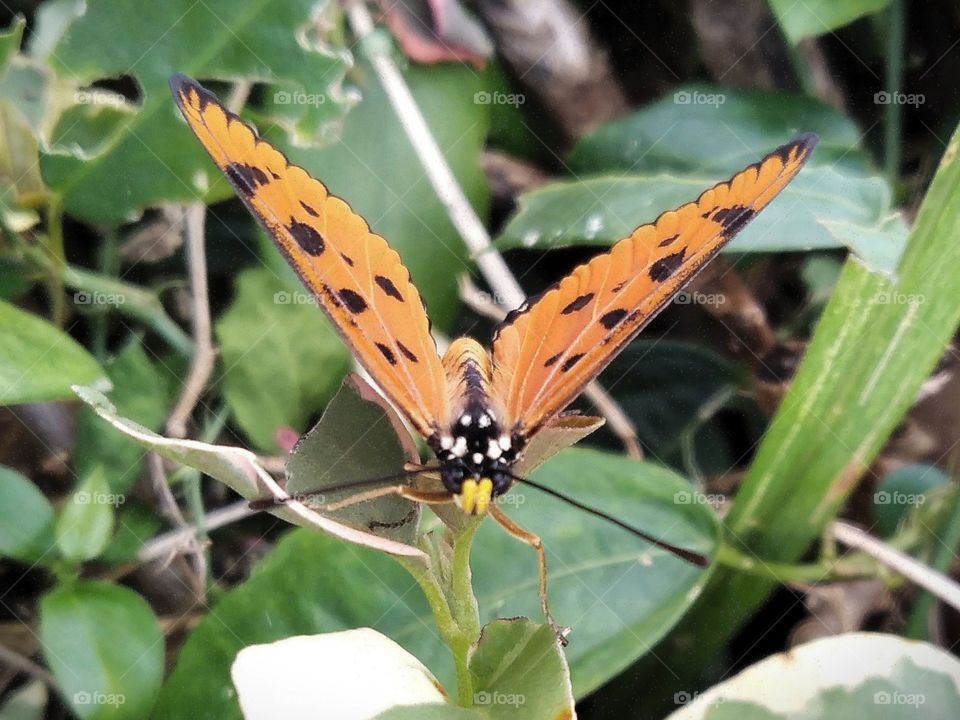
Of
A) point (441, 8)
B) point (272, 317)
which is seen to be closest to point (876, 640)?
point (272, 317)

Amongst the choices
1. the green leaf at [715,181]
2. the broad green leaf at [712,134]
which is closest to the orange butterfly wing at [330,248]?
the green leaf at [715,181]

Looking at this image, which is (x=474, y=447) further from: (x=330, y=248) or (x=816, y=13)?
(x=816, y=13)

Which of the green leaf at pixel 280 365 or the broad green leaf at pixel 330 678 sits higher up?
the green leaf at pixel 280 365

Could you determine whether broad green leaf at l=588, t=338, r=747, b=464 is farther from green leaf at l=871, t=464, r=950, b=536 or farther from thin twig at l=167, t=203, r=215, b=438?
thin twig at l=167, t=203, r=215, b=438

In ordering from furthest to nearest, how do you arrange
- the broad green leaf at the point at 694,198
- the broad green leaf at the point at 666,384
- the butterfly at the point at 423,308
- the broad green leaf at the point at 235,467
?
the broad green leaf at the point at 666,384
the broad green leaf at the point at 694,198
the butterfly at the point at 423,308
the broad green leaf at the point at 235,467

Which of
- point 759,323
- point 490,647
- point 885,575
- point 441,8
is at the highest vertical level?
point 441,8

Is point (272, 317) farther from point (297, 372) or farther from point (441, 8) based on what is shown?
point (441, 8)

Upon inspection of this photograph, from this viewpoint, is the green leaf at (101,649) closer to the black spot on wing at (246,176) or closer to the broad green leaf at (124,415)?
the broad green leaf at (124,415)
